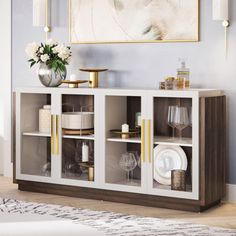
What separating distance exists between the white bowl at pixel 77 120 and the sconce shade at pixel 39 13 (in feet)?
3.21

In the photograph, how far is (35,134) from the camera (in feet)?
17.1

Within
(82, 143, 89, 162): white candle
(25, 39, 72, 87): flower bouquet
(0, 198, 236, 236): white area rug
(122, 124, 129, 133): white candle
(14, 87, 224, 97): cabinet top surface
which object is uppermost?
(25, 39, 72, 87): flower bouquet

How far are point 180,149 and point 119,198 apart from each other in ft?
1.99

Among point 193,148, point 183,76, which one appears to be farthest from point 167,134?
point 183,76

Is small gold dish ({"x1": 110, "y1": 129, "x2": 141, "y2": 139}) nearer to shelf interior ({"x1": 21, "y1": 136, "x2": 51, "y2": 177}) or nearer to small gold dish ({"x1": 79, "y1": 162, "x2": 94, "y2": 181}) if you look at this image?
small gold dish ({"x1": 79, "y1": 162, "x2": 94, "y2": 181})

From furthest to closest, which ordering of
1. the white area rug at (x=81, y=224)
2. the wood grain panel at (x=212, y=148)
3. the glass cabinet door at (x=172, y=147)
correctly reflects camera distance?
the glass cabinet door at (x=172, y=147), the wood grain panel at (x=212, y=148), the white area rug at (x=81, y=224)

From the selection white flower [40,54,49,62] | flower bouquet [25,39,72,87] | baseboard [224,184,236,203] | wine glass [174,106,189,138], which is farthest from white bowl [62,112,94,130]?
baseboard [224,184,236,203]

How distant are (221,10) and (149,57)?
0.72 meters

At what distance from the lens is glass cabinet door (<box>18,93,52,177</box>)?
5168 millimetres

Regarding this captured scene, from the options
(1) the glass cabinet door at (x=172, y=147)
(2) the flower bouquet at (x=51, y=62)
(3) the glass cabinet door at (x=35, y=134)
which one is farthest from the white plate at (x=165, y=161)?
(2) the flower bouquet at (x=51, y=62)

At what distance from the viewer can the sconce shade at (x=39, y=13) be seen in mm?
5555

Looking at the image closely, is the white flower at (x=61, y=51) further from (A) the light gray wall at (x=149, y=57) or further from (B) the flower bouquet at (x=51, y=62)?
(A) the light gray wall at (x=149, y=57)

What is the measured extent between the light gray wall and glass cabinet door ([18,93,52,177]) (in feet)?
1.63

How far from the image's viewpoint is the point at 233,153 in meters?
4.83
